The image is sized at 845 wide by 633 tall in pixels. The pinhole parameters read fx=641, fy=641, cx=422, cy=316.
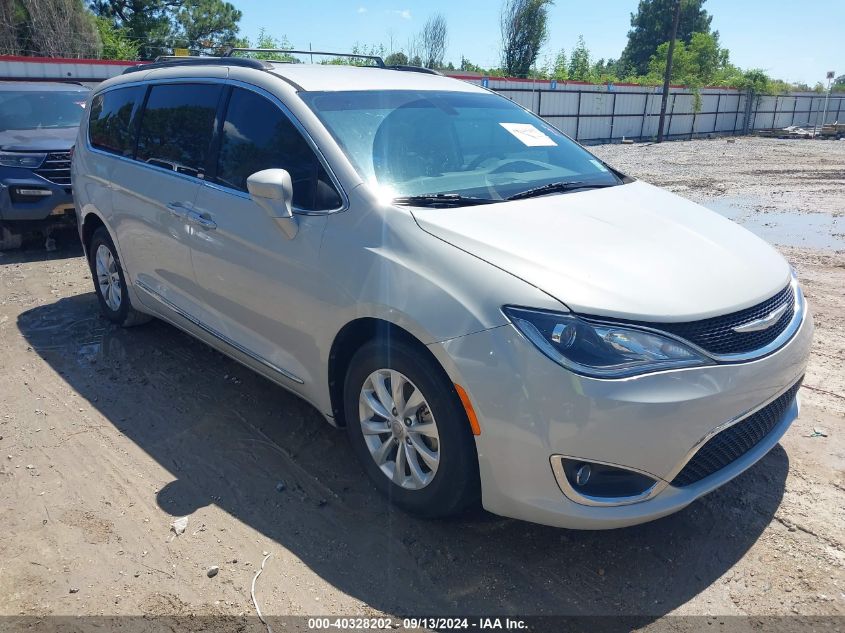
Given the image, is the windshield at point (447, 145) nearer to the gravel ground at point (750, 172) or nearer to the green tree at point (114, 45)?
the gravel ground at point (750, 172)

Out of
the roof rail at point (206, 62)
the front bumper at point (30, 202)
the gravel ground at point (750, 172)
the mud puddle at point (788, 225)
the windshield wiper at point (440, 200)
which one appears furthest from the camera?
the gravel ground at point (750, 172)

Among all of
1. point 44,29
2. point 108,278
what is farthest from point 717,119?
point 108,278

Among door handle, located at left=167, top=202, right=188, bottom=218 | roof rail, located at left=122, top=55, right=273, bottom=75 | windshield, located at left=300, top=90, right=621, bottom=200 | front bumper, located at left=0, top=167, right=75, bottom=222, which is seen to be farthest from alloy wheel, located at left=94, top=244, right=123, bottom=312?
front bumper, located at left=0, top=167, right=75, bottom=222

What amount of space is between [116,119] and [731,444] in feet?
15.3

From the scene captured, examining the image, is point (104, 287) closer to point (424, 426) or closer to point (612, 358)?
point (424, 426)

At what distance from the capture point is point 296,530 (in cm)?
290

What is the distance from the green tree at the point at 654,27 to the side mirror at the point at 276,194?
251ft

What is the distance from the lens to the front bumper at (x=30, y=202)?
289 inches

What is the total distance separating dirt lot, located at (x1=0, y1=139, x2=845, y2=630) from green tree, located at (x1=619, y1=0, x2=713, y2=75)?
7616 cm

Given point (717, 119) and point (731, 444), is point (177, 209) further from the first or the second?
point (717, 119)

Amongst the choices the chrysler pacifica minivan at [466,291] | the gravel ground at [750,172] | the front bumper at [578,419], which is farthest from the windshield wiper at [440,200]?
the gravel ground at [750,172]

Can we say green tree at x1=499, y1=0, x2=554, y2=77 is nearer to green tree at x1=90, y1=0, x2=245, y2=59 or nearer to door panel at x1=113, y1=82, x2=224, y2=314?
green tree at x1=90, y1=0, x2=245, y2=59

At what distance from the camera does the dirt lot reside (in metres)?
2.50

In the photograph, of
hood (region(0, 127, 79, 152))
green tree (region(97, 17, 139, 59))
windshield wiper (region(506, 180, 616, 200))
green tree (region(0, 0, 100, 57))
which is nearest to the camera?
windshield wiper (region(506, 180, 616, 200))
